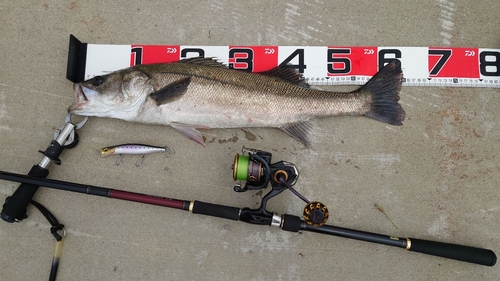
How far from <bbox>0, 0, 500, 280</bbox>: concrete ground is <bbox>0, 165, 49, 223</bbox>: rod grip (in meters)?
0.13

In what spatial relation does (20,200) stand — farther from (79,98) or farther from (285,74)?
(285,74)

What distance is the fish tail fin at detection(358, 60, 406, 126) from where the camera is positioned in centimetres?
252

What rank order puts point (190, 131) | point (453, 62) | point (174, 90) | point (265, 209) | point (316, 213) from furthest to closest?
point (453, 62) < point (190, 131) < point (174, 90) < point (265, 209) < point (316, 213)

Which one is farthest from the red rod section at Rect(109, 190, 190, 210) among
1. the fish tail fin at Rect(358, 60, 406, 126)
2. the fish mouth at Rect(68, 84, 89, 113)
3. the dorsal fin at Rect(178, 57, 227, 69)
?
the fish tail fin at Rect(358, 60, 406, 126)

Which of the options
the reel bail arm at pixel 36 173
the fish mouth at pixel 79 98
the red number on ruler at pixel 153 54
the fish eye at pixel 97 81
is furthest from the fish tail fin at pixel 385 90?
the reel bail arm at pixel 36 173

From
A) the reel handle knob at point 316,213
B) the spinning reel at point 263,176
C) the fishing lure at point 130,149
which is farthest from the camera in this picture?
the fishing lure at point 130,149

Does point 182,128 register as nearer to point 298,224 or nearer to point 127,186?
point 127,186

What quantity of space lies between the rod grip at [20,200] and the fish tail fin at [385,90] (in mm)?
2434

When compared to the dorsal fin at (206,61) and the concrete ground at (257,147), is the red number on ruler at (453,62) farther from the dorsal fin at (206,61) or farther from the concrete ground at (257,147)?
the dorsal fin at (206,61)

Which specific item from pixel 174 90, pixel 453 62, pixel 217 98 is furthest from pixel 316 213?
pixel 453 62

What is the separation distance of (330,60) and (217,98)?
0.99 metres

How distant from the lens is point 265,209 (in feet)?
7.57

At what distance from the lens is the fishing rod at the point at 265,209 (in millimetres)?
2256

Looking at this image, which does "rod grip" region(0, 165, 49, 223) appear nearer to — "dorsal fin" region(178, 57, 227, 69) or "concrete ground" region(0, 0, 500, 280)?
"concrete ground" region(0, 0, 500, 280)
